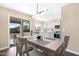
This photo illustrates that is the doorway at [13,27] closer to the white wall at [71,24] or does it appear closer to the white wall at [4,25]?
the white wall at [4,25]

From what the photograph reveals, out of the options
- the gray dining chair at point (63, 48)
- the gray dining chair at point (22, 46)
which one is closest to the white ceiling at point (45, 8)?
the gray dining chair at point (63, 48)

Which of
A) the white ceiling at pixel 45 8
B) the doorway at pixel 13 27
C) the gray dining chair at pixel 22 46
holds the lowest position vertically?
the gray dining chair at pixel 22 46

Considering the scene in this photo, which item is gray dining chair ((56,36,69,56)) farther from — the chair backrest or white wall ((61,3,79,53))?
the chair backrest

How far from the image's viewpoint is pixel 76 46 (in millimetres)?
1232

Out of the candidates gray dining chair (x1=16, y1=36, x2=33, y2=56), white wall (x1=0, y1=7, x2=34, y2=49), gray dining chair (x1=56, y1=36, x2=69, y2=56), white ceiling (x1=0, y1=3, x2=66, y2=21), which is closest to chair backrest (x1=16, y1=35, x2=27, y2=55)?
gray dining chair (x1=16, y1=36, x2=33, y2=56)

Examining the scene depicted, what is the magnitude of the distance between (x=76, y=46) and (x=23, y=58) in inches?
33.6

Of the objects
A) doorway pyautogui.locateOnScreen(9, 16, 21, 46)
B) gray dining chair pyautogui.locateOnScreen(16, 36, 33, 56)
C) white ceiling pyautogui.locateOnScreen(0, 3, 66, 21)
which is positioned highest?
white ceiling pyautogui.locateOnScreen(0, 3, 66, 21)

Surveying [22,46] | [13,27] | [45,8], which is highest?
[45,8]

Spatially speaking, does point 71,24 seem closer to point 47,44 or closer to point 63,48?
point 63,48

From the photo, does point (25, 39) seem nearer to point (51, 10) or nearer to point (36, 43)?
point (36, 43)

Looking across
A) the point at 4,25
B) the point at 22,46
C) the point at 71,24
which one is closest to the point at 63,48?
the point at 71,24

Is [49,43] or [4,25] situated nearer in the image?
[4,25]

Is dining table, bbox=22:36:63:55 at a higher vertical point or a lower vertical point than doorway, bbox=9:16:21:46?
lower

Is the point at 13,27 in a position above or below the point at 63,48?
above
